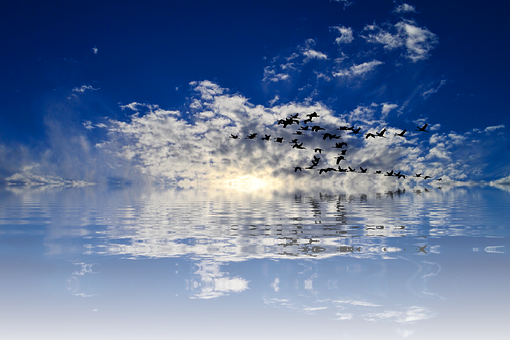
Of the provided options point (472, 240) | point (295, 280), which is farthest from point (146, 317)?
point (472, 240)

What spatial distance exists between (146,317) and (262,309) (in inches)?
179

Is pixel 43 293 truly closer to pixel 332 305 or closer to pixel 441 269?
pixel 332 305

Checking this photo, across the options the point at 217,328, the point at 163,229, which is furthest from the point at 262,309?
the point at 163,229

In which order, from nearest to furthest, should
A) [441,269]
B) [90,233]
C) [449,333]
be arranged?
[449,333], [441,269], [90,233]

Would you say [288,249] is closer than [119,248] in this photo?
Yes

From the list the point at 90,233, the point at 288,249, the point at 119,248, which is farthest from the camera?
the point at 90,233

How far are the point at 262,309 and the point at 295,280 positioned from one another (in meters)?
3.11

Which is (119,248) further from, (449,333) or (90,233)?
(449,333)

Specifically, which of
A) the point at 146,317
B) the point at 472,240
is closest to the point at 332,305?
the point at 146,317

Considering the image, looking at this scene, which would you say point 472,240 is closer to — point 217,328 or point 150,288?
point 217,328

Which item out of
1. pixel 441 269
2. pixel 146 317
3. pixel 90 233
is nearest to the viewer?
pixel 146 317

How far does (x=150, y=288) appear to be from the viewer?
47.0 ft

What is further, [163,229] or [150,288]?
[163,229]

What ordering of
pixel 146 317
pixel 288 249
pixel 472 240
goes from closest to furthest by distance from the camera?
pixel 146 317 → pixel 288 249 → pixel 472 240
